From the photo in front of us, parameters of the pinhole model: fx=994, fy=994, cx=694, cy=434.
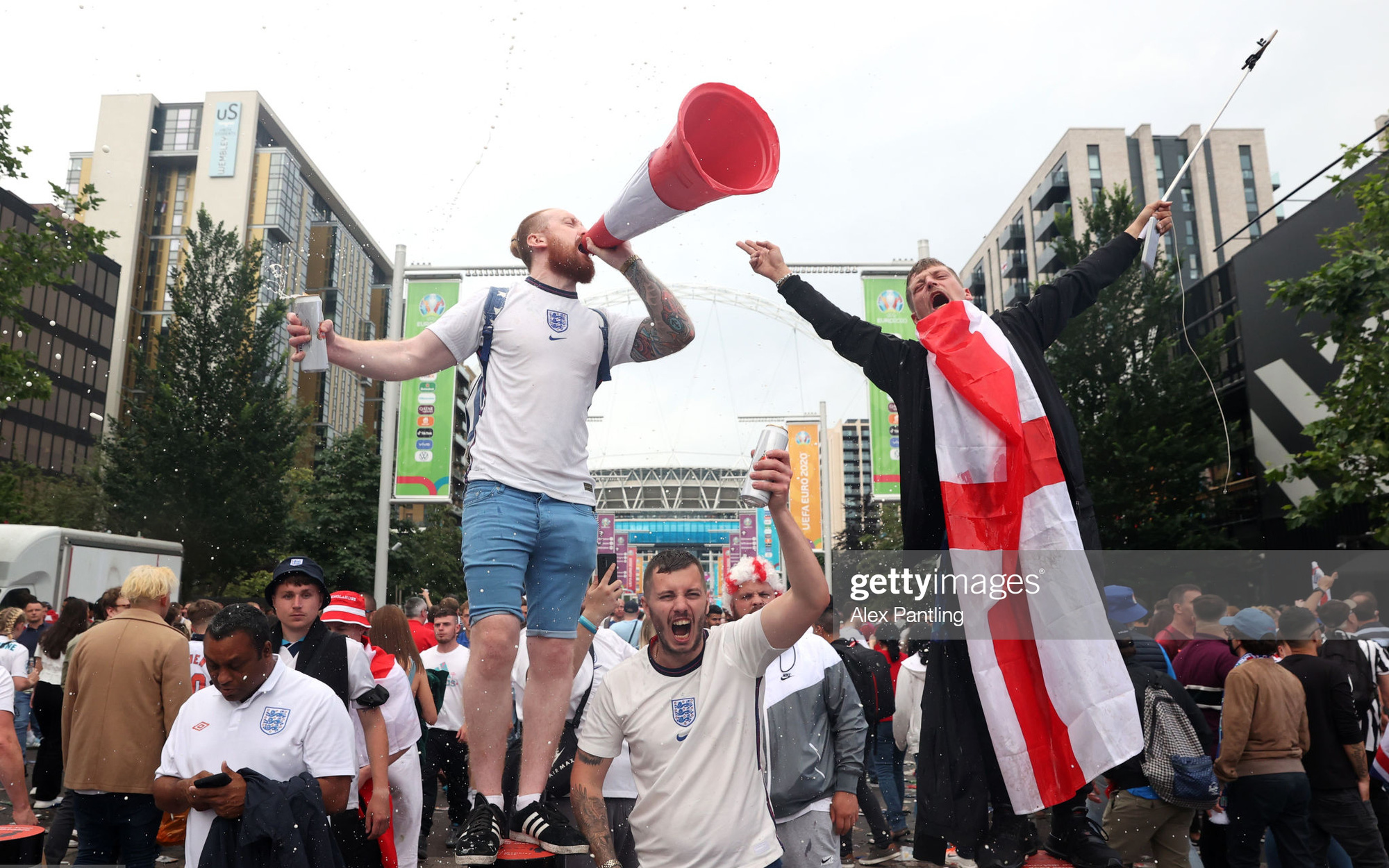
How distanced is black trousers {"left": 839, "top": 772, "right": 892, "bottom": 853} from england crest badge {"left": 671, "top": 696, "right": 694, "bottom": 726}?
3.61 m

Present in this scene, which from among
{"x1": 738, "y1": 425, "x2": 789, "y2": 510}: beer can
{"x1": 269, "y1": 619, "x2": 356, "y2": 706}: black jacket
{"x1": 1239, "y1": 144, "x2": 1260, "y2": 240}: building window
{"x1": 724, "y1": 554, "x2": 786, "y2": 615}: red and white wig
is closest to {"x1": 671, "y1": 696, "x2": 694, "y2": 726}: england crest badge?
{"x1": 738, "y1": 425, "x2": 789, "y2": 510}: beer can

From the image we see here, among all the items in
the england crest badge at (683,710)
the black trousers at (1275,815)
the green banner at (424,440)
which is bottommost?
the black trousers at (1275,815)

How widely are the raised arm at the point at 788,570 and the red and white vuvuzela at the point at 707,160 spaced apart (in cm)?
76

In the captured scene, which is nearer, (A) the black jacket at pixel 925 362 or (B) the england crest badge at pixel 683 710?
(A) the black jacket at pixel 925 362

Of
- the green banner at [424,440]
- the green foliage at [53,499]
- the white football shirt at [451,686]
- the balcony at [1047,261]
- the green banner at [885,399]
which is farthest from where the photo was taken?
the balcony at [1047,261]

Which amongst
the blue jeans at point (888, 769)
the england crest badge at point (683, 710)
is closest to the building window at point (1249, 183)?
the blue jeans at point (888, 769)

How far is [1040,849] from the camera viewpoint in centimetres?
294

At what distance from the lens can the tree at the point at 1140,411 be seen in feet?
73.4

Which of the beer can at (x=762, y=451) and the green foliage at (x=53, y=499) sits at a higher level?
the green foliage at (x=53, y=499)

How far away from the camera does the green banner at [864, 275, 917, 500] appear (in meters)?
15.9

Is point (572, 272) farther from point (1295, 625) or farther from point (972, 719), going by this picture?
point (1295, 625)

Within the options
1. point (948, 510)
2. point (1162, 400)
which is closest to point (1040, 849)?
point (948, 510)

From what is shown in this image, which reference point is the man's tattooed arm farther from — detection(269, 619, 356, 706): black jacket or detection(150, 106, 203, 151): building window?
detection(150, 106, 203, 151): building window

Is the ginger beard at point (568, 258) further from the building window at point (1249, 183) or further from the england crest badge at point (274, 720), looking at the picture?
the building window at point (1249, 183)
